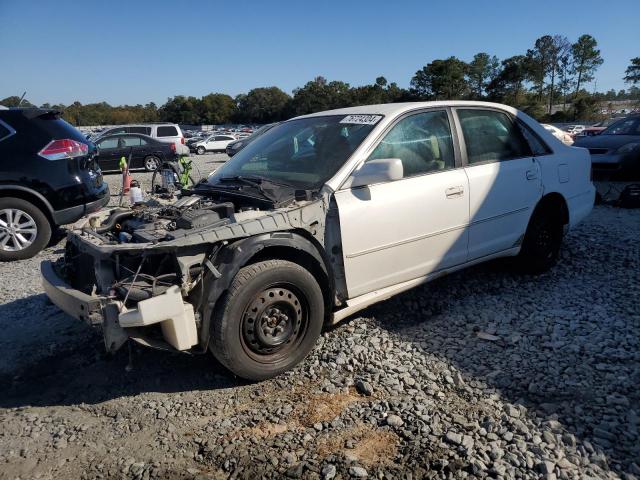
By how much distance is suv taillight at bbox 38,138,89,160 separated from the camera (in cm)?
604

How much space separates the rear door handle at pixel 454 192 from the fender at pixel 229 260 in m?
1.32

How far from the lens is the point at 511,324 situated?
151 inches

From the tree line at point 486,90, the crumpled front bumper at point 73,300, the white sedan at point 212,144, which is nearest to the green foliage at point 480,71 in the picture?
the tree line at point 486,90

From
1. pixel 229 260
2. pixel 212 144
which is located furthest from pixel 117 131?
pixel 229 260

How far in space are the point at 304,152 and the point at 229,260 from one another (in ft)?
4.39

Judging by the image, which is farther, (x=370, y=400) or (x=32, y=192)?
(x=32, y=192)

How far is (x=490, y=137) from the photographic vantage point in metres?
4.33

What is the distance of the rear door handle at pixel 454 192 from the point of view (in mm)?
3797

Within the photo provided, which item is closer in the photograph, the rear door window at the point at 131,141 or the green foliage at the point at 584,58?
the rear door window at the point at 131,141

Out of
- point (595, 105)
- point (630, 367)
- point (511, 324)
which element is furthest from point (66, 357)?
point (595, 105)

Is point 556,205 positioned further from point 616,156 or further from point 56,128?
point 56,128

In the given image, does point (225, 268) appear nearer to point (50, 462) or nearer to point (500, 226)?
point (50, 462)

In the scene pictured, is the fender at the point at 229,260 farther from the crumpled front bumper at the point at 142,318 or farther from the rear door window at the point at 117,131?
the rear door window at the point at 117,131

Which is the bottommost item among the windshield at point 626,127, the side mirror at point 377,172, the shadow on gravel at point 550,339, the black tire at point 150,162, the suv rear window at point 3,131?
the shadow on gravel at point 550,339
